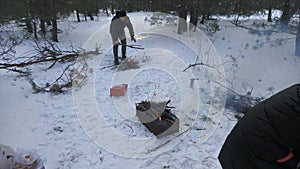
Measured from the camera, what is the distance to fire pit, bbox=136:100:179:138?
3732 millimetres

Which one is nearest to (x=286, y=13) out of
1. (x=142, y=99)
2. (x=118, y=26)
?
(x=118, y=26)

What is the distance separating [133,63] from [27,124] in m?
3.70

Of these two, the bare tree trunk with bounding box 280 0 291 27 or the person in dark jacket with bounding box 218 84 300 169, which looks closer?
the person in dark jacket with bounding box 218 84 300 169

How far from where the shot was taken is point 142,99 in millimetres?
5070

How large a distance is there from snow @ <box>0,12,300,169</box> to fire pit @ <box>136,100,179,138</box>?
0.38 ft

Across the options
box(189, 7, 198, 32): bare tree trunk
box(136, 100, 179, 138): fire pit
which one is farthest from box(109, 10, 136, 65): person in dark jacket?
box(189, 7, 198, 32): bare tree trunk

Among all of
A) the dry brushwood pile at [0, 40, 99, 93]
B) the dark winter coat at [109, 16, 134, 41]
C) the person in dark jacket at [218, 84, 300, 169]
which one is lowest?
the dry brushwood pile at [0, 40, 99, 93]

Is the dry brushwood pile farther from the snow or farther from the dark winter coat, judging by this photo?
the dark winter coat

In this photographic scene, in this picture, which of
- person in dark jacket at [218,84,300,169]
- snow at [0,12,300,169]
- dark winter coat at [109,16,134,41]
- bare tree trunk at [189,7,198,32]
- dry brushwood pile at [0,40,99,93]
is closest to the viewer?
person in dark jacket at [218,84,300,169]

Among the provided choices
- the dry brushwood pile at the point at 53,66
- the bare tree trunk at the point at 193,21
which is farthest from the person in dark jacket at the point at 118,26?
the bare tree trunk at the point at 193,21

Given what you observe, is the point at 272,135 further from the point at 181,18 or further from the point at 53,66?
the point at 181,18

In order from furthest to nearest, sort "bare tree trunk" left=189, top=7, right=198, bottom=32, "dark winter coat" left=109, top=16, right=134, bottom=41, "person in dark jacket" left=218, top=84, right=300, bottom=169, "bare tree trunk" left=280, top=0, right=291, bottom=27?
"bare tree trunk" left=189, top=7, right=198, bottom=32
"bare tree trunk" left=280, top=0, right=291, bottom=27
"dark winter coat" left=109, top=16, right=134, bottom=41
"person in dark jacket" left=218, top=84, right=300, bottom=169

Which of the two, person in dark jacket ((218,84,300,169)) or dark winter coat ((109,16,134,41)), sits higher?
dark winter coat ((109,16,134,41))

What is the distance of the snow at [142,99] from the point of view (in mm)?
3445
